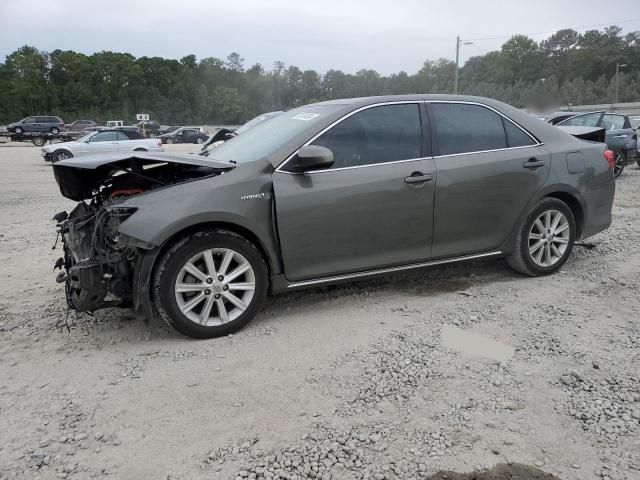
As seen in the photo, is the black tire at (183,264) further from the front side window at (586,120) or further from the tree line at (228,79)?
the tree line at (228,79)

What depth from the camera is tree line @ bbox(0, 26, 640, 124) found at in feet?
194

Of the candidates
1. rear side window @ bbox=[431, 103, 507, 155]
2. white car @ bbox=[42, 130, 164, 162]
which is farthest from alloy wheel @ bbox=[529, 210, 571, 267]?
white car @ bbox=[42, 130, 164, 162]

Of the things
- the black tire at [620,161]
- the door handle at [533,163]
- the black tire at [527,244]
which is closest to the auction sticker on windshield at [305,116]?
the door handle at [533,163]

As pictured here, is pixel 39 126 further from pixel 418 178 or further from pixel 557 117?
pixel 418 178

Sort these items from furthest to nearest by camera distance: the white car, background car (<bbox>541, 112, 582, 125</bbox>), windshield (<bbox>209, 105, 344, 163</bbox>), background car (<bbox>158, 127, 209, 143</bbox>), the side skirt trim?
background car (<bbox>158, 127, 209, 143</bbox>) < the white car < background car (<bbox>541, 112, 582, 125</bbox>) < windshield (<bbox>209, 105, 344, 163</bbox>) < the side skirt trim

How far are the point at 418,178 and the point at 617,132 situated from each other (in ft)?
35.5

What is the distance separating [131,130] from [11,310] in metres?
18.4

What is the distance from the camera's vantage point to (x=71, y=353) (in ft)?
12.0

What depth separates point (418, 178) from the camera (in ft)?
14.0

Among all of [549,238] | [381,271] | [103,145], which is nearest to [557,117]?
[549,238]

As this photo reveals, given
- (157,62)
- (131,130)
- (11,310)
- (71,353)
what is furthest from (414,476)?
(157,62)

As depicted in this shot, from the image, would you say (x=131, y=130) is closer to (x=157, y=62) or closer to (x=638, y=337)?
(x=638, y=337)

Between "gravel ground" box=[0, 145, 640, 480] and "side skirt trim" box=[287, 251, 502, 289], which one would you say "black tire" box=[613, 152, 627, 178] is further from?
"side skirt trim" box=[287, 251, 502, 289]

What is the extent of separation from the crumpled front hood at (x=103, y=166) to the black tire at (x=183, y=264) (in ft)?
1.77
